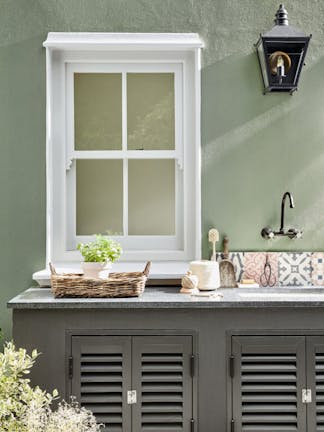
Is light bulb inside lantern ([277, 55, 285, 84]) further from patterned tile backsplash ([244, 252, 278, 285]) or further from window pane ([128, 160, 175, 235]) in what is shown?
patterned tile backsplash ([244, 252, 278, 285])

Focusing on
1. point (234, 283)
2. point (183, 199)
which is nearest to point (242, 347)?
point (234, 283)

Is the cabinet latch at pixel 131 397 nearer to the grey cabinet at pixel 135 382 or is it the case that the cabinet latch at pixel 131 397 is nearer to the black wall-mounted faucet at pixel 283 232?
the grey cabinet at pixel 135 382

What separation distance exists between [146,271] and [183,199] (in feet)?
2.52

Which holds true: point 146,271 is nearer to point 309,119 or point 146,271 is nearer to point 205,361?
point 205,361

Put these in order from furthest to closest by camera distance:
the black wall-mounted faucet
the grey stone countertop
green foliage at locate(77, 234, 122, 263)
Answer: the black wall-mounted faucet → green foliage at locate(77, 234, 122, 263) → the grey stone countertop

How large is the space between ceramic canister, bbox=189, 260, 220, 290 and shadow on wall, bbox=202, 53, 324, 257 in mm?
315

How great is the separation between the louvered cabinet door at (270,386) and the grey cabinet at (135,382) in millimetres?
278

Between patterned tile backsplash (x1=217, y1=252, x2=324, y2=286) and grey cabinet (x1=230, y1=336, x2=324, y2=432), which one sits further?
Answer: patterned tile backsplash (x1=217, y1=252, x2=324, y2=286)

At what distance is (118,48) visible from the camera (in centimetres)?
385

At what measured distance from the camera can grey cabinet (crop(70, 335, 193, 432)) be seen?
3172 millimetres

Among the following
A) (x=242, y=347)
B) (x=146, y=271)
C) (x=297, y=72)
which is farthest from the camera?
(x=297, y=72)

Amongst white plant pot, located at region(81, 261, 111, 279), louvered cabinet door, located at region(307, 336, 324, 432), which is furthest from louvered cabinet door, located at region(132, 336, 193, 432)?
louvered cabinet door, located at region(307, 336, 324, 432)

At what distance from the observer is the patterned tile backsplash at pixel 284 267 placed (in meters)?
3.85

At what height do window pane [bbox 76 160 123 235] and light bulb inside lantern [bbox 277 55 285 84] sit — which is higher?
light bulb inside lantern [bbox 277 55 285 84]
